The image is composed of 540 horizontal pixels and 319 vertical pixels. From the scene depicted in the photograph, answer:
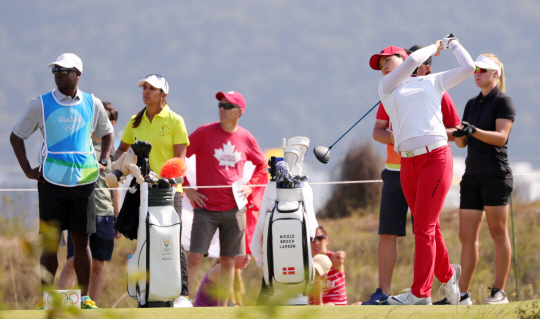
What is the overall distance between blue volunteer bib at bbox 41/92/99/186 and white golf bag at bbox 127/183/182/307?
0.43 meters

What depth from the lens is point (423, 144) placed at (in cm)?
347

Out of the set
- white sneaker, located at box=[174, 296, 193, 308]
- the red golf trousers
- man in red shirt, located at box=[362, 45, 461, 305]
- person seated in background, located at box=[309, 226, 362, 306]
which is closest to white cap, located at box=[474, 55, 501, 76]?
man in red shirt, located at box=[362, 45, 461, 305]

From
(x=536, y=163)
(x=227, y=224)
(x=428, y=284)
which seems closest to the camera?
(x=428, y=284)

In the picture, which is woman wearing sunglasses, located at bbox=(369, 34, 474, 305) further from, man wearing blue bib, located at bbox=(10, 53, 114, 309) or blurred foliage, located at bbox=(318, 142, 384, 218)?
blurred foliage, located at bbox=(318, 142, 384, 218)

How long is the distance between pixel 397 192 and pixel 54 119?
2.29m

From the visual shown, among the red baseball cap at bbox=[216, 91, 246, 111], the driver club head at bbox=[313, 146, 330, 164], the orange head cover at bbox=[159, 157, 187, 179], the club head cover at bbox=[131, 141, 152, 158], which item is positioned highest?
the red baseball cap at bbox=[216, 91, 246, 111]

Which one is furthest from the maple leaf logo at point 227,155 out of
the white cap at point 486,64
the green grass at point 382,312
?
the white cap at point 486,64

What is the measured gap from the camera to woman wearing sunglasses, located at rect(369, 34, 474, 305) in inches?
136

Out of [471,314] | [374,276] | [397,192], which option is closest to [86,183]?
[397,192]

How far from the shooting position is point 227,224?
4906 mm

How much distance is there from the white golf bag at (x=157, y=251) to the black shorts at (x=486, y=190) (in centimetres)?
197

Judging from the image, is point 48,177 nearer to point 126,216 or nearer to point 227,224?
point 126,216

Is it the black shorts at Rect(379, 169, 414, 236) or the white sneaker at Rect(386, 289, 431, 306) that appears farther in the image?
the black shorts at Rect(379, 169, 414, 236)

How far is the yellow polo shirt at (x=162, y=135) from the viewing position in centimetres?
470
